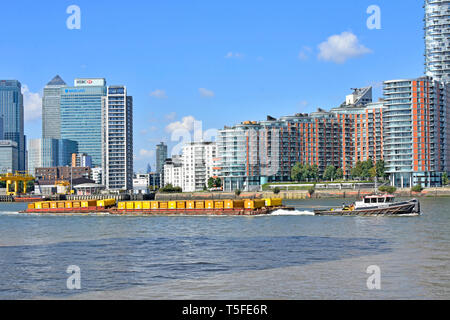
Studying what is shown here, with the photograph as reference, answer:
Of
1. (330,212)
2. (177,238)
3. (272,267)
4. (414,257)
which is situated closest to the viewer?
(272,267)

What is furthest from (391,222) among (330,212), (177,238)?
(177,238)

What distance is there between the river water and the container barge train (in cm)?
3310

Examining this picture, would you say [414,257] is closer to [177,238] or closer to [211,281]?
[211,281]

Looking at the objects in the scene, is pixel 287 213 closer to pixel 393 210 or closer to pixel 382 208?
pixel 382 208

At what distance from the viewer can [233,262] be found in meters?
48.2

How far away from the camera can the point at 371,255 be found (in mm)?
50656

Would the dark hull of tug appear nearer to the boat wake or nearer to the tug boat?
the tug boat

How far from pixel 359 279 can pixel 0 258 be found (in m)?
32.3

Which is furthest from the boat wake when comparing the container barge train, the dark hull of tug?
the dark hull of tug

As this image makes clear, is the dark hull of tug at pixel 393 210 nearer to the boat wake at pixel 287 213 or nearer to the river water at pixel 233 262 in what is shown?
the boat wake at pixel 287 213

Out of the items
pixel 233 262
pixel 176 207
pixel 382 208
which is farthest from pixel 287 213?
pixel 233 262

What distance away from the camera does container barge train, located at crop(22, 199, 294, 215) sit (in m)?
115

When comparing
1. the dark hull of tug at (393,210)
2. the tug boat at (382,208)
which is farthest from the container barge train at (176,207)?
the dark hull of tug at (393,210)
